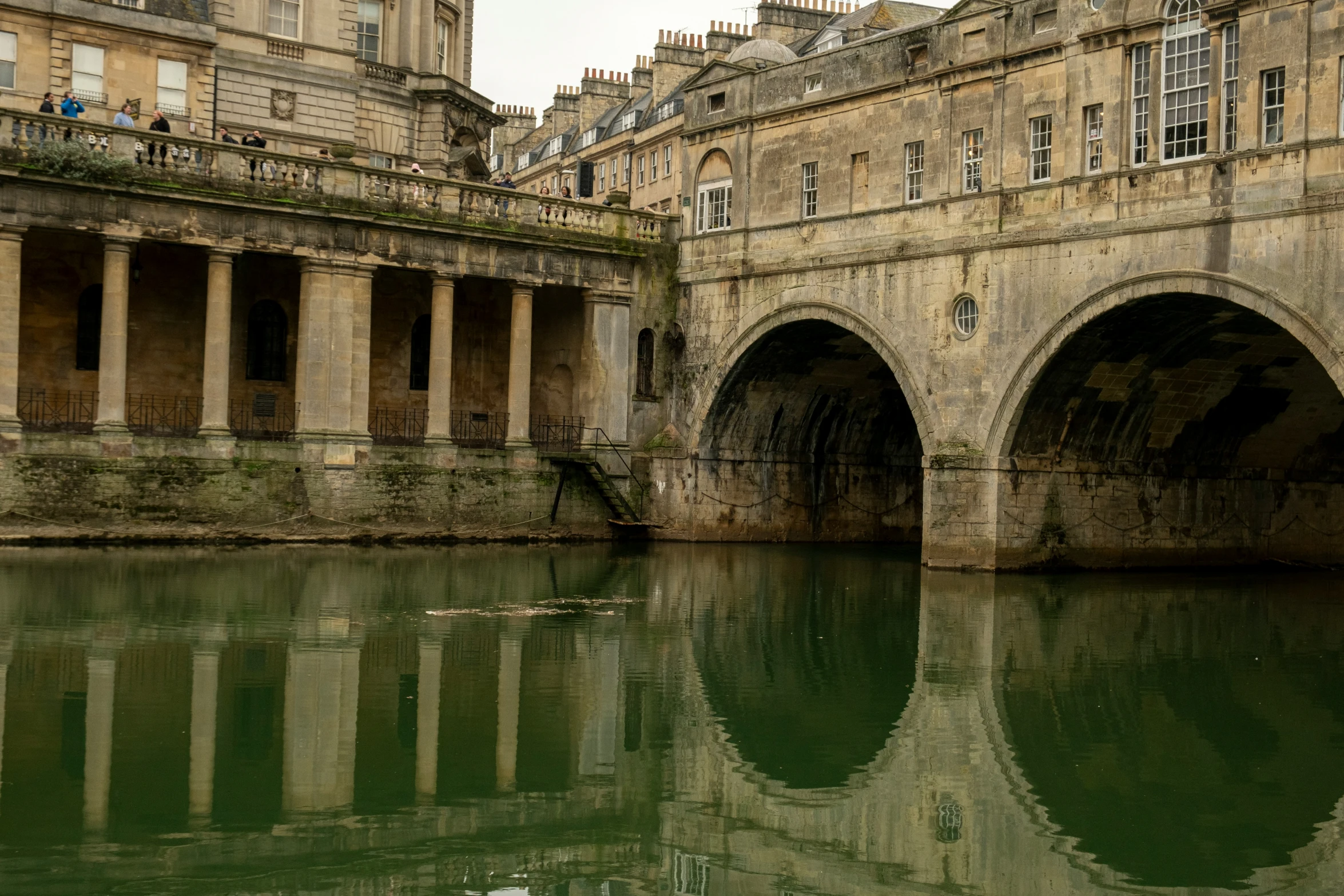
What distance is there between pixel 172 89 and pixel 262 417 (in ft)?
24.8

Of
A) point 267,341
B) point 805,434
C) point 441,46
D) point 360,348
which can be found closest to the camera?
point 360,348

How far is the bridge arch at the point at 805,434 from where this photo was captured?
32.1 metres

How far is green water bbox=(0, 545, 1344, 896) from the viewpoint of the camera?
28.3 ft

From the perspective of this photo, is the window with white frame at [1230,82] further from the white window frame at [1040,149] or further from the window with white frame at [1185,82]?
the white window frame at [1040,149]

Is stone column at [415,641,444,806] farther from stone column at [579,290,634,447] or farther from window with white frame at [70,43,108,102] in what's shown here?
window with white frame at [70,43,108,102]

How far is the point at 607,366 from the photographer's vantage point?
33406 millimetres

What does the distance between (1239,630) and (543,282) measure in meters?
17.3

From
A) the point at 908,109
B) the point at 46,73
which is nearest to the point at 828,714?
the point at 908,109

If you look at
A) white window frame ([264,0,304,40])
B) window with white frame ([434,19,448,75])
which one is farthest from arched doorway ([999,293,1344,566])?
window with white frame ([434,19,448,75])

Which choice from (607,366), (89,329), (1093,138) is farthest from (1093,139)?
(89,329)

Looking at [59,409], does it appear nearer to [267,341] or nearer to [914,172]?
[267,341]

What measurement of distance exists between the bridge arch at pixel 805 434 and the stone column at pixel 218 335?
32.4 ft

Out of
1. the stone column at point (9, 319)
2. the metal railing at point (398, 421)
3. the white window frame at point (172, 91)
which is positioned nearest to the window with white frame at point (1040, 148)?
the metal railing at point (398, 421)

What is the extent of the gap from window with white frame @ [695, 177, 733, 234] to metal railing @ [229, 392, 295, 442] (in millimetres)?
9578
